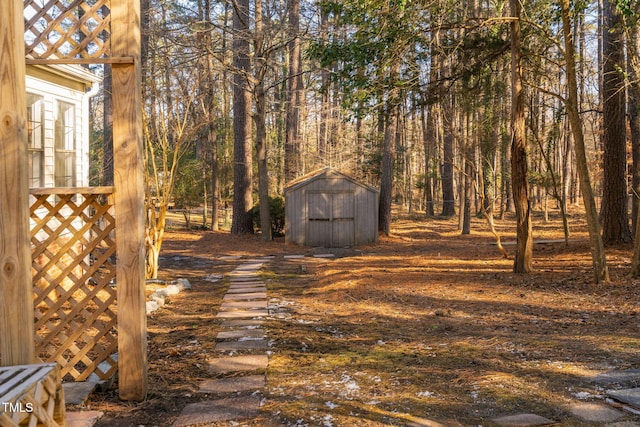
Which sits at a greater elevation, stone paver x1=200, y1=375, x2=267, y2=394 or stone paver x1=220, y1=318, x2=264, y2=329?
stone paver x1=220, y1=318, x2=264, y2=329

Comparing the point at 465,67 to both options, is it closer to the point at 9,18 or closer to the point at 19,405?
the point at 9,18

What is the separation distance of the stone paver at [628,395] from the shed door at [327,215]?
13092 mm

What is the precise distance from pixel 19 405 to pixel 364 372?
2845 mm

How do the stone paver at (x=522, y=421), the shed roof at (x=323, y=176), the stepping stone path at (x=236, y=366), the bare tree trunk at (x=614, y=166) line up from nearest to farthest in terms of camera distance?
the stone paver at (x=522, y=421) → the stepping stone path at (x=236, y=366) → the bare tree trunk at (x=614, y=166) → the shed roof at (x=323, y=176)

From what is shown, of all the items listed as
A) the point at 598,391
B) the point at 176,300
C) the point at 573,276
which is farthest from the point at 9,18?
the point at 573,276

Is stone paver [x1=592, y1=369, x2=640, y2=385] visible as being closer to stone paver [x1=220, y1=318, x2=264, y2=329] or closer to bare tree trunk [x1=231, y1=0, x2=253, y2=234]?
stone paver [x1=220, y1=318, x2=264, y2=329]

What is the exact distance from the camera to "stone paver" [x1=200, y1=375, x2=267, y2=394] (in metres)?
4.37

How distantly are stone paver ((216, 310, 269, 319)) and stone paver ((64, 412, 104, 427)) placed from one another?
3206mm

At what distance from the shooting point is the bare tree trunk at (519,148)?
9391 millimetres

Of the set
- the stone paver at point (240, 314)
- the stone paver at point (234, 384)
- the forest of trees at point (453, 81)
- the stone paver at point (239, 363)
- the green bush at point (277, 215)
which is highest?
the forest of trees at point (453, 81)

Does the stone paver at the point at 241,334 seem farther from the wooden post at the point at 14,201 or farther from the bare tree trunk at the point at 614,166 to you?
the bare tree trunk at the point at 614,166

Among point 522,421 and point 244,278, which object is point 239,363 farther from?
point 244,278

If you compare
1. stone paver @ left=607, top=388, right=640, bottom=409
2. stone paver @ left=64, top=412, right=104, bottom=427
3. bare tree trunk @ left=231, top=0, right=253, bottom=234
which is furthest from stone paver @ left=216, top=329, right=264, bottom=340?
bare tree trunk @ left=231, top=0, right=253, bottom=234

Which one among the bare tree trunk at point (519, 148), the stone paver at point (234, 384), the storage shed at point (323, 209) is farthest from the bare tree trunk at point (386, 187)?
the stone paver at point (234, 384)
